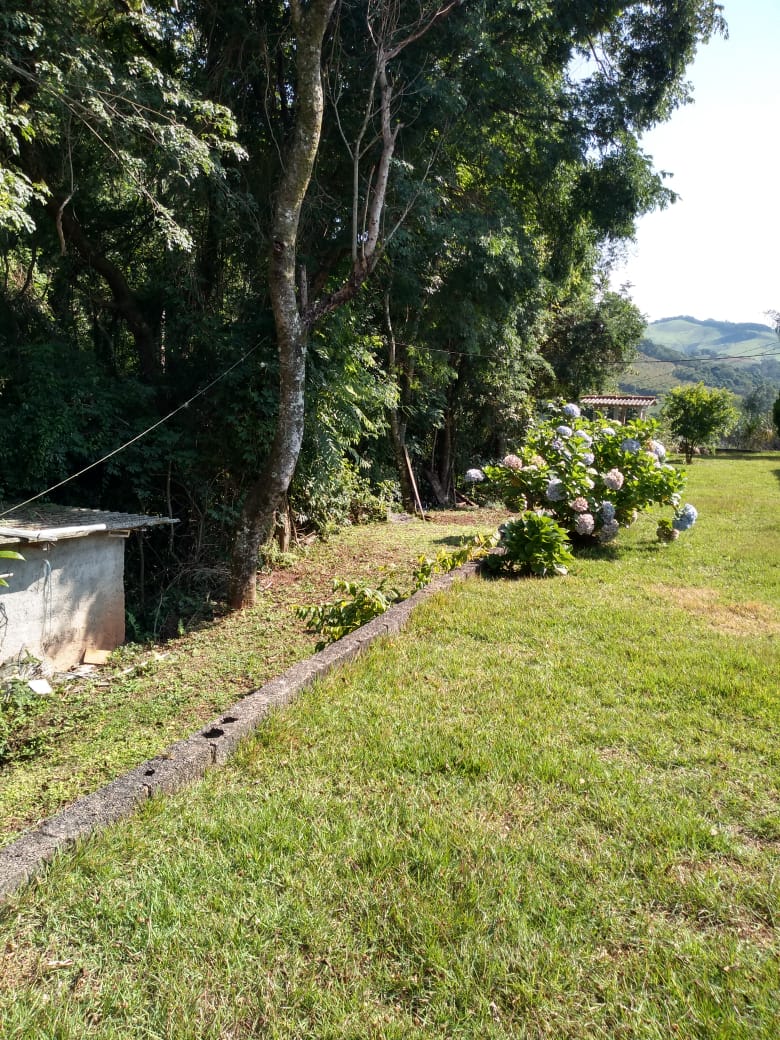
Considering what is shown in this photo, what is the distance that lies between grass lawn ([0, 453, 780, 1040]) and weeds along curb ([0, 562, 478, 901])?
74 mm

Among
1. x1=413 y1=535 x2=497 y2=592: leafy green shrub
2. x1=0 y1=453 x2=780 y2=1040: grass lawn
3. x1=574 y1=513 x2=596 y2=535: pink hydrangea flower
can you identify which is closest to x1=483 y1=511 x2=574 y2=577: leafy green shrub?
x1=413 y1=535 x2=497 y2=592: leafy green shrub

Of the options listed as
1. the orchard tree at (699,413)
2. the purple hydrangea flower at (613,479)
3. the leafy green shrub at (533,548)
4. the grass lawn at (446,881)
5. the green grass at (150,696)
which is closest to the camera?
the grass lawn at (446,881)

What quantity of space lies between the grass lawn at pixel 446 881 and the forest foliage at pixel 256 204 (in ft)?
12.3

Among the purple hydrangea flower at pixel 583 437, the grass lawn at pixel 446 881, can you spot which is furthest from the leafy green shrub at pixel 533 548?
the grass lawn at pixel 446 881

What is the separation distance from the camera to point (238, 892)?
2.01 metres

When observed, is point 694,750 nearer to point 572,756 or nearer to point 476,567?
point 572,756

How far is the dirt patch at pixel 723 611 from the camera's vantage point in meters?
4.59

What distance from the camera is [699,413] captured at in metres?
22.6

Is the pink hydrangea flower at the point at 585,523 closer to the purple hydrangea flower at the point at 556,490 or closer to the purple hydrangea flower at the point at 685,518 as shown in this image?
the purple hydrangea flower at the point at 556,490

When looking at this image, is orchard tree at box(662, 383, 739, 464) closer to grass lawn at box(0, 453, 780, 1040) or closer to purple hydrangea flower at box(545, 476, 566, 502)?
purple hydrangea flower at box(545, 476, 566, 502)

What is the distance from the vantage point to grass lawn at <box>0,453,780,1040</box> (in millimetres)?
1609

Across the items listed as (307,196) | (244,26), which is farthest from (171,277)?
(244,26)

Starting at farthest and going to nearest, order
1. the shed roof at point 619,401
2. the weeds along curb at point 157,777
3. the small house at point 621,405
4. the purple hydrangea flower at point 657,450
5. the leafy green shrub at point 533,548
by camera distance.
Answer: the small house at point 621,405, the shed roof at point 619,401, the purple hydrangea flower at point 657,450, the leafy green shrub at point 533,548, the weeds along curb at point 157,777

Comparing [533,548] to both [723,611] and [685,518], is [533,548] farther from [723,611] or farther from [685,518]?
[685,518]
